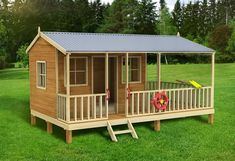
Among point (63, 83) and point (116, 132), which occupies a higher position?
point (63, 83)

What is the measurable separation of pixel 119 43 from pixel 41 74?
3332 mm

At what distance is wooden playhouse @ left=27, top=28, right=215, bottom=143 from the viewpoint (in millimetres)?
14063

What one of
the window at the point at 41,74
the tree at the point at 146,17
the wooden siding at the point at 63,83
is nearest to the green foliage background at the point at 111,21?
the tree at the point at 146,17

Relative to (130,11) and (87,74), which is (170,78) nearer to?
(87,74)

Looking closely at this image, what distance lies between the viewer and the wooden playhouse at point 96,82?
14.1 m

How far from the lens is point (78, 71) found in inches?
595

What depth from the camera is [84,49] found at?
13719 mm

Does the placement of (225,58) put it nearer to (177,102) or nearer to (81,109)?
(177,102)

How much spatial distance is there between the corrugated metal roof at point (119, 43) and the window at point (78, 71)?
717 mm

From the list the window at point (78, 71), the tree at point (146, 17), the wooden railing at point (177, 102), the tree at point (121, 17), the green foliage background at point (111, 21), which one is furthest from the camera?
the tree at point (146, 17)

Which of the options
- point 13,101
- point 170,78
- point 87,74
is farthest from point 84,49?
point 170,78

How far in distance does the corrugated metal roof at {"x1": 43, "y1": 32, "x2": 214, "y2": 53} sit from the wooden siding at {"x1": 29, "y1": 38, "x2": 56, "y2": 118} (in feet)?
2.06

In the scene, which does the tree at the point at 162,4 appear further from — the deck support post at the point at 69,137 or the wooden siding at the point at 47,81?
the deck support post at the point at 69,137

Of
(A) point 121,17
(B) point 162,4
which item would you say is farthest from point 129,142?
(B) point 162,4
